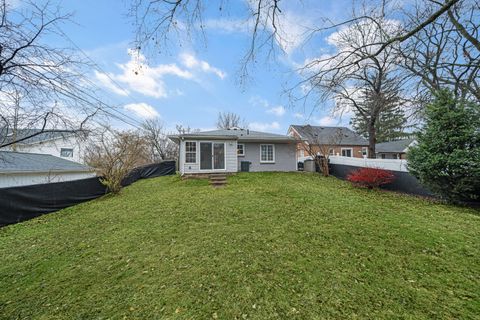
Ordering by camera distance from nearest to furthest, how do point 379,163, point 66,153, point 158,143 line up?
point 379,163 < point 66,153 < point 158,143

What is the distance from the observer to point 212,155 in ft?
40.3

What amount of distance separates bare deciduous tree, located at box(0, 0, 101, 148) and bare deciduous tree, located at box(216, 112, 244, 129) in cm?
2884

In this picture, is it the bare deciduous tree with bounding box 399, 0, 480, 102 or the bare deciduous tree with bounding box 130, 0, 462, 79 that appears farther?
the bare deciduous tree with bounding box 399, 0, 480, 102

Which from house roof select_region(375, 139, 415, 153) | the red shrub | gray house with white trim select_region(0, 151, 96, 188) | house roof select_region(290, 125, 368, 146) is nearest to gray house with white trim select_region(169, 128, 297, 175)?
gray house with white trim select_region(0, 151, 96, 188)

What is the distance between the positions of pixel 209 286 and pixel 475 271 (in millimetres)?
3964

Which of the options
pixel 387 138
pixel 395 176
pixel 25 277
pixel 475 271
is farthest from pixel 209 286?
pixel 387 138

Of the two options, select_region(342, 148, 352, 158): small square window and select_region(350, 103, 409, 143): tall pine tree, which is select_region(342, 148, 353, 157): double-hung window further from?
select_region(350, 103, 409, 143): tall pine tree

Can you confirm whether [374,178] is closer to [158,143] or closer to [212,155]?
[212,155]

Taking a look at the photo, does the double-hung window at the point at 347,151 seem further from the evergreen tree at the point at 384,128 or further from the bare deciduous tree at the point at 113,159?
the bare deciduous tree at the point at 113,159

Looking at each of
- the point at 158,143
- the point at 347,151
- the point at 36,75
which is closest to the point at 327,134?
the point at 347,151

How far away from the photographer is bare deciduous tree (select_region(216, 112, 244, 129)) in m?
32.4

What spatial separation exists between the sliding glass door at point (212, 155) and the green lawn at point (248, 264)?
20.1ft

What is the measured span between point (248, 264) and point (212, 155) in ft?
→ 31.0

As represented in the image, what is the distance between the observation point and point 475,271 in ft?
9.72
